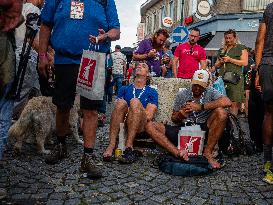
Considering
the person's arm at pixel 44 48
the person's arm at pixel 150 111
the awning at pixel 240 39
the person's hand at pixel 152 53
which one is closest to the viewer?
the person's arm at pixel 44 48

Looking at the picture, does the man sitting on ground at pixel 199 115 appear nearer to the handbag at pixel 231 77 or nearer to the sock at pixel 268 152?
the sock at pixel 268 152

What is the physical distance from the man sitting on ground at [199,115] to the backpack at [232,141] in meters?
0.44

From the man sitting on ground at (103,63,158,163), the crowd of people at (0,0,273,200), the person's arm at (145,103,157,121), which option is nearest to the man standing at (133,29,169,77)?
Result: the crowd of people at (0,0,273,200)

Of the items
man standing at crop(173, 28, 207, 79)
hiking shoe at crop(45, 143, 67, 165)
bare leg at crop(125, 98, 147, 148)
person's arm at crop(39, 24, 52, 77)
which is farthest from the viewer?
man standing at crop(173, 28, 207, 79)

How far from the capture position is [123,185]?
151 inches

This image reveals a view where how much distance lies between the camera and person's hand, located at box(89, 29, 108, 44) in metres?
3.84

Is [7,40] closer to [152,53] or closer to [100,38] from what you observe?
[100,38]

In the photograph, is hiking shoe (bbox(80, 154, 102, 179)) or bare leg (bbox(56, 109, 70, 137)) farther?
bare leg (bbox(56, 109, 70, 137))

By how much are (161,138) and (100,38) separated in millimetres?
1603

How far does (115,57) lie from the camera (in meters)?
14.4

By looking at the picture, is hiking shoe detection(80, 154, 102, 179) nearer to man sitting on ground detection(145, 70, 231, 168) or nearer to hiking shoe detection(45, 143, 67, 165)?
hiking shoe detection(45, 143, 67, 165)

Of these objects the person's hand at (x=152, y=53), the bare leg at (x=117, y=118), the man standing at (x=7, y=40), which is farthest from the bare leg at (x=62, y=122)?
the person's hand at (x=152, y=53)

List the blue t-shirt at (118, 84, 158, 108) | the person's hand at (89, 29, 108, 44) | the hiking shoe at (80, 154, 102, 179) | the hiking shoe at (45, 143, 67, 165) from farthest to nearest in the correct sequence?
1. the blue t-shirt at (118, 84, 158, 108)
2. the hiking shoe at (45, 143, 67, 165)
3. the hiking shoe at (80, 154, 102, 179)
4. the person's hand at (89, 29, 108, 44)

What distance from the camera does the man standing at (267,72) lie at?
4.23 m
